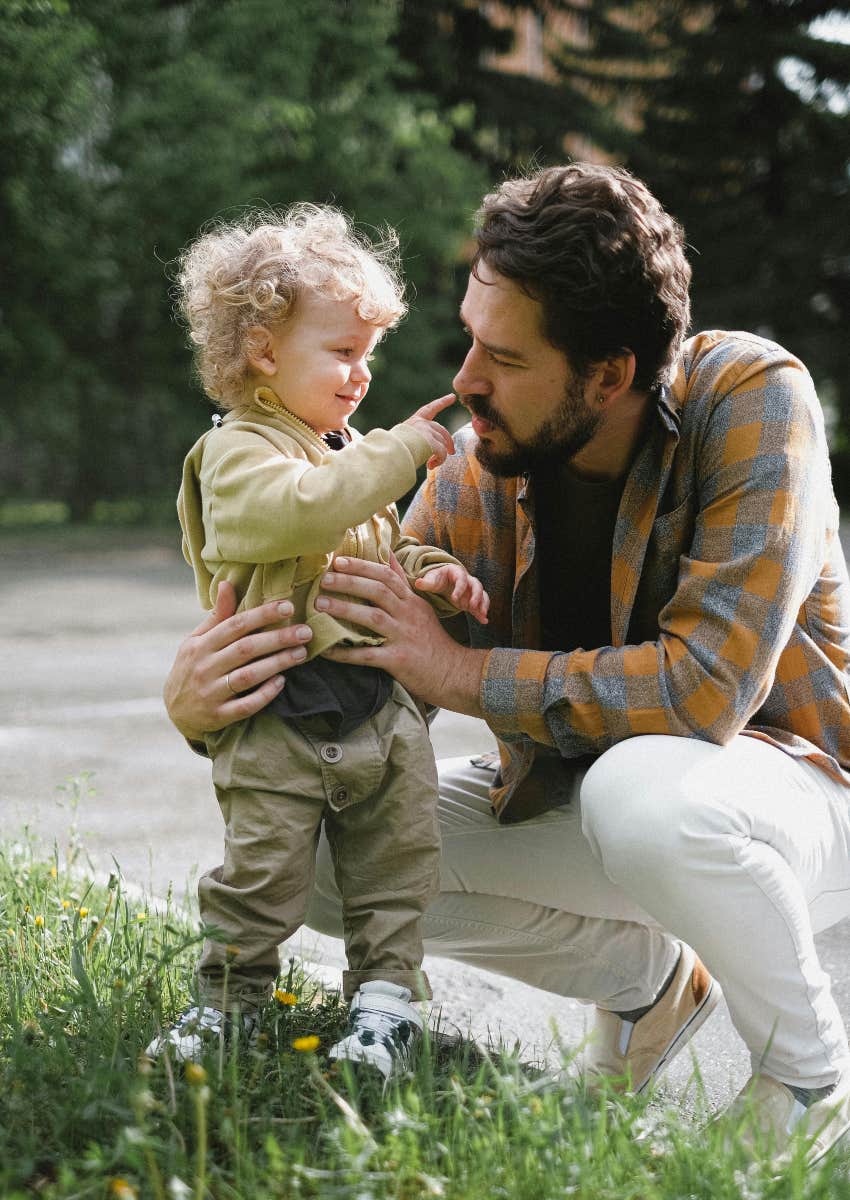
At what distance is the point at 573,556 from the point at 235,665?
0.87 m

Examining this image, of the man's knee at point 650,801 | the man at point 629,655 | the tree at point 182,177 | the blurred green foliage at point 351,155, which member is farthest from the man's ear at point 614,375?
the tree at point 182,177

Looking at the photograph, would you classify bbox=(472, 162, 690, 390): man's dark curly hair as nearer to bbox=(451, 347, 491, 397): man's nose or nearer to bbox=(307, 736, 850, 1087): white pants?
bbox=(451, 347, 491, 397): man's nose

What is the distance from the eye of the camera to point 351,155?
17.2m

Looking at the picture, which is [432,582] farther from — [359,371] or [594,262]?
[594,262]

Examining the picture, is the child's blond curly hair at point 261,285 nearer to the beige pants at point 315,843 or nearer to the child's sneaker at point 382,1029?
the beige pants at point 315,843

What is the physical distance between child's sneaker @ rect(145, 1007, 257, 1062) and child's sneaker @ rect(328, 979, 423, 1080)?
18cm

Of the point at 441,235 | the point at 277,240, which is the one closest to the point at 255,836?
the point at 277,240

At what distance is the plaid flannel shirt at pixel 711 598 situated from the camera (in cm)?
272

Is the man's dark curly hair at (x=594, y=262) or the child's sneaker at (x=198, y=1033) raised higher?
the man's dark curly hair at (x=594, y=262)

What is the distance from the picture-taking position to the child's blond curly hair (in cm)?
280

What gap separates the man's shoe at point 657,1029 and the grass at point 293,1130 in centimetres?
53

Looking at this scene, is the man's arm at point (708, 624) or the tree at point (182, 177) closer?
the man's arm at point (708, 624)

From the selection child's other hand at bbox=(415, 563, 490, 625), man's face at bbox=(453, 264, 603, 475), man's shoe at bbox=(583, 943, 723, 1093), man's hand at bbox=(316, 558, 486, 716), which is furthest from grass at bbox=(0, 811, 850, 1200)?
man's face at bbox=(453, 264, 603, 475)

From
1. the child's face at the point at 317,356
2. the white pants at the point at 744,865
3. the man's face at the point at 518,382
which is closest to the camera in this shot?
the white pants at the point at 744,865
